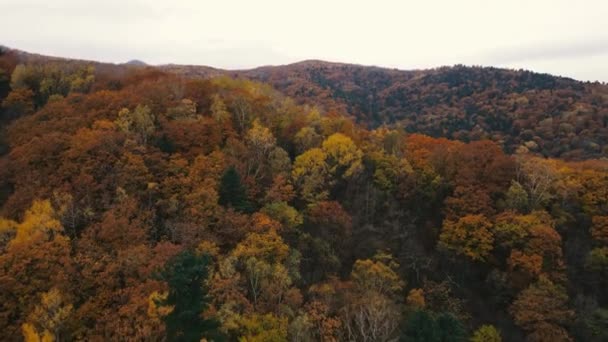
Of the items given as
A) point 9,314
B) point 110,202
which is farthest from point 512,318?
point 9,314

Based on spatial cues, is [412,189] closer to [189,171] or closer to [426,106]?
[189,171]

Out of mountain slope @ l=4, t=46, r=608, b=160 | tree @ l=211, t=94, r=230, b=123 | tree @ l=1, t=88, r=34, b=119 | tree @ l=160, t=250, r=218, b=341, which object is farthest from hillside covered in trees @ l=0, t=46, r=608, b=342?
mountain slope @ l=4, t=46, r=608, b=160

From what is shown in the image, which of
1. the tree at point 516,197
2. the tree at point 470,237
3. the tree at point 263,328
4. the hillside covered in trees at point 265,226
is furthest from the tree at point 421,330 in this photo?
the tree at point 516,197

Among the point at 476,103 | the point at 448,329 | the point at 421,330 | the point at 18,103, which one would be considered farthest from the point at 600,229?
the point at 476,103

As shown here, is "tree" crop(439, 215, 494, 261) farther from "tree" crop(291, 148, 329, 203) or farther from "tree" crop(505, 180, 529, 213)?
"tree" crop(291, 148, 329, 203)

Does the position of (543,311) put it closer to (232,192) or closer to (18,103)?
(232,192)
